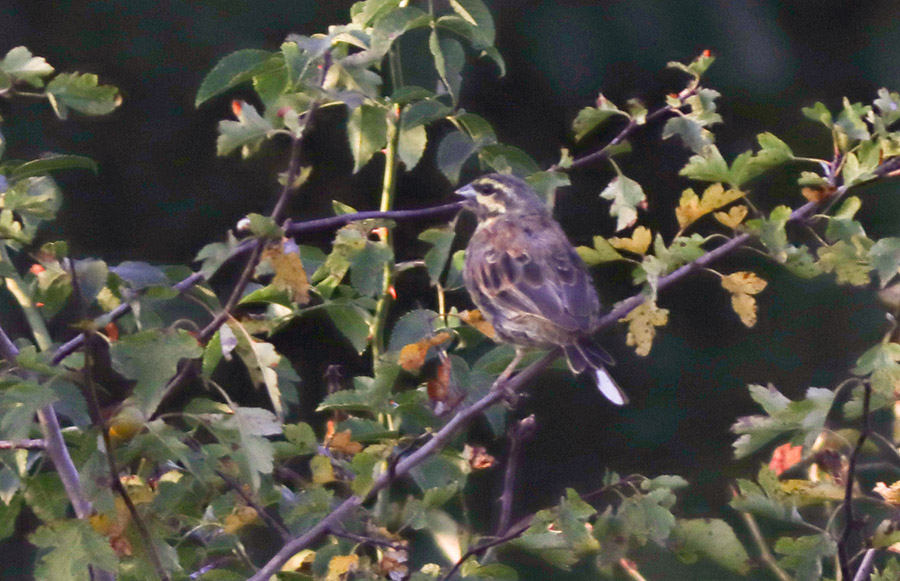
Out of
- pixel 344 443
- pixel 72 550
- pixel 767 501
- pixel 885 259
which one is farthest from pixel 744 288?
pixel 72 550

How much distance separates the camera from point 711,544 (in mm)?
2064

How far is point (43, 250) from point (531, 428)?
790mm

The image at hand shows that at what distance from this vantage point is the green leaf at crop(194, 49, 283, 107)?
7.15 feet

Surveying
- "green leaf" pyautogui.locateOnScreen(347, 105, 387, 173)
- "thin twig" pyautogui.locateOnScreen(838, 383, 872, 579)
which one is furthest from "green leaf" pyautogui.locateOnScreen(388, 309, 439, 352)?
"thin twig" pyautogui.locateOnScreen(838, 383, 872, 579)

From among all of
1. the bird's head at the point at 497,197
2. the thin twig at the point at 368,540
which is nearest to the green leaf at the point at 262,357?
the thin twig at the point at 368,540

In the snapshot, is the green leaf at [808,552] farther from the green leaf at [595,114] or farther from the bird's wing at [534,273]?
the bird's wing at [534,273]

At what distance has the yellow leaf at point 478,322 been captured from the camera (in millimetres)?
2383

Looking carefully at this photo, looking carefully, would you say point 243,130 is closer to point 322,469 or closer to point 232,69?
point 232,69

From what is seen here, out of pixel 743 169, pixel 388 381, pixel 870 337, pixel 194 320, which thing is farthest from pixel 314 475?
pixel 870 337

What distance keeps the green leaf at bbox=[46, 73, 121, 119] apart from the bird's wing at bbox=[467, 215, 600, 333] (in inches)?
47.7

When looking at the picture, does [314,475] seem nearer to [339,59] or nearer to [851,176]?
[339,59]

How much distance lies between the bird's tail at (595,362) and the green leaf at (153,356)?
1203mm

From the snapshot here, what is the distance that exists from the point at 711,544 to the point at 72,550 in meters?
0.99

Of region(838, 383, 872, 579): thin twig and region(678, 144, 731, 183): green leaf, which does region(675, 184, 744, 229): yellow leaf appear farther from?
region(838, 383, 872, 579): thin twig
